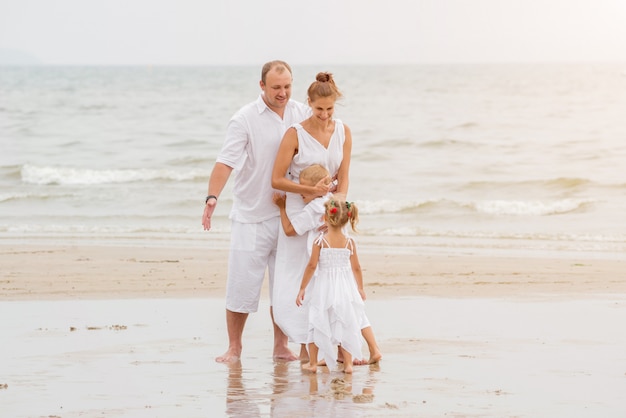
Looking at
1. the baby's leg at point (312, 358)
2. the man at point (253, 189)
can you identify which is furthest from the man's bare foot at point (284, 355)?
the baby's leg at point (312, 358)

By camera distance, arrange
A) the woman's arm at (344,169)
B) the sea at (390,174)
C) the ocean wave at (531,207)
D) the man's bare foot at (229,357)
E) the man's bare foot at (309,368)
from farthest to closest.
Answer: the ocean wave at (531,207) < the sea at (390,174) < the man's bare foot at (229,357) < the woman's arm at (344,169) < the man's bare foot at (309,368)

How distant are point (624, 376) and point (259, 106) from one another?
2.58 metres

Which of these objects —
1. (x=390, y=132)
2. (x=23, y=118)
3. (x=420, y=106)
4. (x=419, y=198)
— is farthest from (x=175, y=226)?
(x=420, y=106)

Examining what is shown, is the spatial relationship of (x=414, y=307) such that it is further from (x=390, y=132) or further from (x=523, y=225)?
(x=390, y=132)

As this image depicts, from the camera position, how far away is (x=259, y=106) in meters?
6.00

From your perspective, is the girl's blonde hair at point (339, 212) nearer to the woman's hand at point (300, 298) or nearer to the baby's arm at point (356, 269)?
the baby's arm at point (356, 269)

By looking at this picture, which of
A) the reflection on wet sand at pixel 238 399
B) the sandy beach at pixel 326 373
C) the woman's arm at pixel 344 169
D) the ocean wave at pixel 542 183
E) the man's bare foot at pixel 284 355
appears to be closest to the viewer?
the reflection on wet sand at pixel 238 399

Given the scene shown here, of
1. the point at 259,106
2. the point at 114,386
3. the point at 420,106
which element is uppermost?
the point at 420,106

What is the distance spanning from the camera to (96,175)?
21953 mm

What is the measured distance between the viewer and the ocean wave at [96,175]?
69.6 feet

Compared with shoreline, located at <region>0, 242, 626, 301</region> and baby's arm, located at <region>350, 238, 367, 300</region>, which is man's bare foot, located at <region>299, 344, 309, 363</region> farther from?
shoreline, located at <region>0, 242, 626, 301</region>

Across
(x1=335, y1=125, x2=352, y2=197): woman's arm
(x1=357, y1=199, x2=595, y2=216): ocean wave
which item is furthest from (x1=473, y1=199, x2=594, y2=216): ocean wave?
(x1=335, y1=125, x2=352, y2=197): woman's arm

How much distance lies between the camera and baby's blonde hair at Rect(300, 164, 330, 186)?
576 centimetres

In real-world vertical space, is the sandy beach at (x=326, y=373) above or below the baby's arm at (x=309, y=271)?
below
